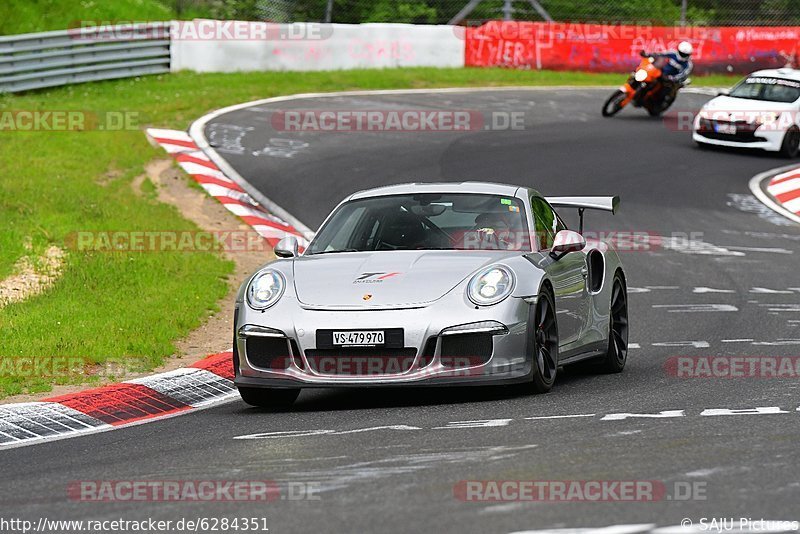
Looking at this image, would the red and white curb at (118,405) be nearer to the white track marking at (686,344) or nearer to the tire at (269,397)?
the tire at (269,397)

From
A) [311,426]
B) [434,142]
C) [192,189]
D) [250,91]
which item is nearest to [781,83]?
[434,142]

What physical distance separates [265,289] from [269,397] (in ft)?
2.03

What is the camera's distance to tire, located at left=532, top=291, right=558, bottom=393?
8008mm

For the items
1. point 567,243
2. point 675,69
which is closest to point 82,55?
point 675,69

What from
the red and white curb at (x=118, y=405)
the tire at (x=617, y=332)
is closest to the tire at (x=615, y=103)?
the tire at (x=617, y=332)

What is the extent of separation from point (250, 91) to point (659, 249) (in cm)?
1098

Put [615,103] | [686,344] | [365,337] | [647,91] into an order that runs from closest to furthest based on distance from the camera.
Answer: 1. [365,337]
2. [686,344]
3. [615,103]
4. [647,91]

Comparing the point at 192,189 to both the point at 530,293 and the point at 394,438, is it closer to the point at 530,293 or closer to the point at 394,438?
the point at 530,293

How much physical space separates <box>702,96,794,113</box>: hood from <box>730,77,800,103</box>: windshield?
0.76ft

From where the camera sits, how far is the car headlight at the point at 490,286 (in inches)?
308

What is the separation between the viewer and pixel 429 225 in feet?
29.1

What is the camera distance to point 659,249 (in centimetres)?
1591

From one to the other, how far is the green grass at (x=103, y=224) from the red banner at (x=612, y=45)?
6276mm

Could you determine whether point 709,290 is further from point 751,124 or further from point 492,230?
point 751,124
